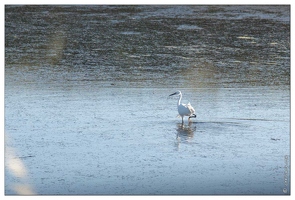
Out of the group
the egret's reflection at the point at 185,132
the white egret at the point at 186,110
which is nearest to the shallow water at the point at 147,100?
the egret's reflection at the point at 185,132

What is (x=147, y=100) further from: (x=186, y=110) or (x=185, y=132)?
(x=185, y=132)

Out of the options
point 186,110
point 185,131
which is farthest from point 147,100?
point 185,131

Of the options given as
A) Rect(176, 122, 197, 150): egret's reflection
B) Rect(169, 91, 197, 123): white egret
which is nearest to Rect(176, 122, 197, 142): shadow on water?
Rect(176, 122, 197, 150): egret's reflection

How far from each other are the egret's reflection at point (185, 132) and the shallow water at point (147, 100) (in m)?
0.02

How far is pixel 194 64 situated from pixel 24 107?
662 cm

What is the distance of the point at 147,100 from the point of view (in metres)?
15.2

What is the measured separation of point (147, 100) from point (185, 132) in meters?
2.54

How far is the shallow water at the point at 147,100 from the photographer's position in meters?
10.4

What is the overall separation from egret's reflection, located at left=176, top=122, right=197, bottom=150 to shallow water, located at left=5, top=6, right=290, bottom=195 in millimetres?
21

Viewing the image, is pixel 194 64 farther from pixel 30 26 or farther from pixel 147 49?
pixel 30 26

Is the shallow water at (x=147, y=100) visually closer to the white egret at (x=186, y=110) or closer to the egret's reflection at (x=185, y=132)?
the egret's reflection at (x=185, y=132)

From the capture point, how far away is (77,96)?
15.5 metres

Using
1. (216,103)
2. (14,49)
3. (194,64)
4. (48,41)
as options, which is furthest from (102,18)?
(216,103)

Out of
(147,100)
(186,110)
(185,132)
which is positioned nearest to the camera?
(185,132)
